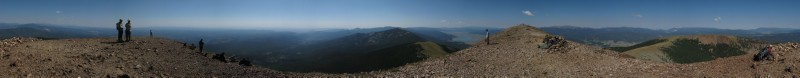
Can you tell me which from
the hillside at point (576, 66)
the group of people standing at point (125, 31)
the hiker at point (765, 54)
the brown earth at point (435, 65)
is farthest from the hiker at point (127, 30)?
the hiker at point (765, 54)

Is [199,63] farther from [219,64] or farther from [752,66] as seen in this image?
[752,66]

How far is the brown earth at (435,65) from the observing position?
1222 inches

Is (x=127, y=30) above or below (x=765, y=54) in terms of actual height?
above

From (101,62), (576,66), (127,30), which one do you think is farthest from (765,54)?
(127,30)

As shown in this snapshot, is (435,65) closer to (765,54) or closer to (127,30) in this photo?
(765,54)

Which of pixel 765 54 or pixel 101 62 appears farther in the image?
pixel 765 54

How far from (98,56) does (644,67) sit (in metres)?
38.2

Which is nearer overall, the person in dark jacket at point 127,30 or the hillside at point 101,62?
the hillside at point 101,62

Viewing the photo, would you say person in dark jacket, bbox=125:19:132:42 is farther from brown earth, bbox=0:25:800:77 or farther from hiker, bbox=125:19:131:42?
brown earth, bbox=0:25:800:77

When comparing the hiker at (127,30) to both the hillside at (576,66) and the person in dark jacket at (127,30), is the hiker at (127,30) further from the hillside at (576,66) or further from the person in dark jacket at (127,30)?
the hillside at (576,66)

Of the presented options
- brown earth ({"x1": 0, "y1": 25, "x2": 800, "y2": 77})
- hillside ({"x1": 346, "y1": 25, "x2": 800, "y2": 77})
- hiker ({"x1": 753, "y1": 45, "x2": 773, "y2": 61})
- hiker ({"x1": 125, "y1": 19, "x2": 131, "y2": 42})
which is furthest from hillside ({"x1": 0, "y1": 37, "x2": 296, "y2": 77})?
hiker ({"x1": 753, "y1": 45, "x2": 773, "y2": 61})

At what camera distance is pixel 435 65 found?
4284 centimetres

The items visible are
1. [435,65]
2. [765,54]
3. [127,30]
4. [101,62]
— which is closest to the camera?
[101,62]

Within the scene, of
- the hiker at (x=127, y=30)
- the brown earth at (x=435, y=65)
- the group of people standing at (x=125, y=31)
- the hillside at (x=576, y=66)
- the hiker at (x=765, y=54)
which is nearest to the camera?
the brown earth at (x=435, y=65)
